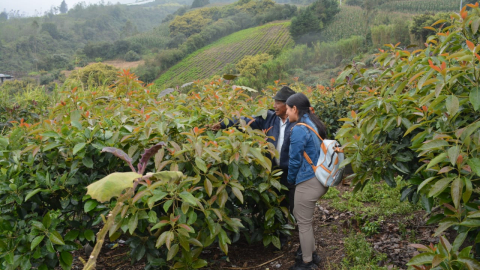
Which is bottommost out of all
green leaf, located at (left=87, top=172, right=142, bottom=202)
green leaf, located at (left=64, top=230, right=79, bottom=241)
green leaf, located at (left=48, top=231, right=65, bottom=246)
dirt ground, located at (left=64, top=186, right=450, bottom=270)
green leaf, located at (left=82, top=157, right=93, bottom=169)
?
dirt ground, located at (left=64, top=186, right=450, bottom=270)

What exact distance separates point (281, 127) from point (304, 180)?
0.62m

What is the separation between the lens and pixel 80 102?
9.38 ft

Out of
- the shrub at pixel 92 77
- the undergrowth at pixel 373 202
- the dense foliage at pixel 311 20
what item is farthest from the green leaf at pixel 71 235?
the dense foliage at pixel 311 20

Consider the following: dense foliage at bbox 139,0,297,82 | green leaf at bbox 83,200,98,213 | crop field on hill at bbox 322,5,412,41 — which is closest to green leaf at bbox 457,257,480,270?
green leaf at bbox 83,200,98,213

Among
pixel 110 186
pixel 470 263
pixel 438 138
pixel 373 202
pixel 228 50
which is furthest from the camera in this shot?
pixel 228 50

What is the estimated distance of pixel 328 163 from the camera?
8.93 ft

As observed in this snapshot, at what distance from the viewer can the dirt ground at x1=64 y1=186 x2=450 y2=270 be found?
283cm

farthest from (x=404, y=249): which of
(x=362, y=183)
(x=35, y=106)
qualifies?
(x=35, y=106)

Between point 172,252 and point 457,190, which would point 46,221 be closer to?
point 172,252

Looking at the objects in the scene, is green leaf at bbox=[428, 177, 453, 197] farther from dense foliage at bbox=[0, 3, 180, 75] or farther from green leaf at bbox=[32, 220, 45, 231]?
dense foliage at bbox=[0, 3, 180, 75]

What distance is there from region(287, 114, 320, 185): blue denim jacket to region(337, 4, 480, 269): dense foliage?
260 millimetres

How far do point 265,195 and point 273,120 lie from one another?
0.92 metres

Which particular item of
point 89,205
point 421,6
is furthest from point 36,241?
point 421,6

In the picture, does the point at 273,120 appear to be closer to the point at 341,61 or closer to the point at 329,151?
the point at 329,151
